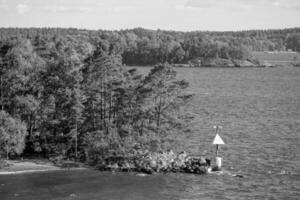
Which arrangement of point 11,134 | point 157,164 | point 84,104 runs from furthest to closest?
point 84,104
point 157,164
point 11,134

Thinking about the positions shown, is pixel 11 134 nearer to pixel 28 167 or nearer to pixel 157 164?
pixel 28 167

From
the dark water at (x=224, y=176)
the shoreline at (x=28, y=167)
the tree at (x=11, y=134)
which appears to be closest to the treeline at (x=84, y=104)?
the tree at (x=11, y=134)

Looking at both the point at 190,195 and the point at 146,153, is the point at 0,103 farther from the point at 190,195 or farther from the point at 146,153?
the point at 190,195

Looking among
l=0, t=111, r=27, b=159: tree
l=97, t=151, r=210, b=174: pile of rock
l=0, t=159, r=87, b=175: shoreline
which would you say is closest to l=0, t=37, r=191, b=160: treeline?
l=0, t=111, r=27, b=159: tree

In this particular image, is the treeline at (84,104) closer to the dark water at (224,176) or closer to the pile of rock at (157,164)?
the pile of rock at (157,164)

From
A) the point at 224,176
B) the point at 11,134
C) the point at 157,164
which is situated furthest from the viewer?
the point at 157,164

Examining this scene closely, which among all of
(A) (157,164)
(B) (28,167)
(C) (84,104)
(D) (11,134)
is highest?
(C) (84,104)

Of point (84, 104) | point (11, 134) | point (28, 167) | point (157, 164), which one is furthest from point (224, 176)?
point (11, 134)
